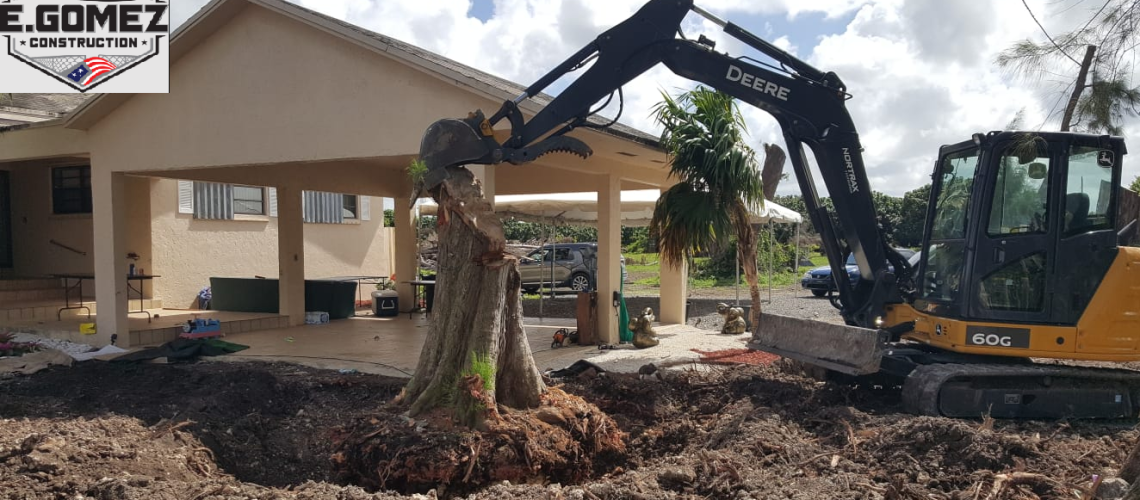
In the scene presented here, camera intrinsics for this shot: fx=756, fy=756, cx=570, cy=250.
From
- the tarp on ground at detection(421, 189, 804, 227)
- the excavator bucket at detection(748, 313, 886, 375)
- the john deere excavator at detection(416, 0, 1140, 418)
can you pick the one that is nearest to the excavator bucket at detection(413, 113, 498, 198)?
the john deere excavator at detection(416, 0, 1140, 418)

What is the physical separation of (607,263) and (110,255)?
701cm

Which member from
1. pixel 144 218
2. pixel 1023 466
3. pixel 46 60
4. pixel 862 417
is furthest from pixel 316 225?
pixel 1023 466

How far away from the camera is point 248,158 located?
9633mm

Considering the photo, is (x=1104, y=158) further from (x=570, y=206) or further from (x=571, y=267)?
(x=571, y=267)

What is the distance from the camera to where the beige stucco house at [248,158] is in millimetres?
8781

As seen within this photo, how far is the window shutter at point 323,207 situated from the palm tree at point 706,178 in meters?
9.24

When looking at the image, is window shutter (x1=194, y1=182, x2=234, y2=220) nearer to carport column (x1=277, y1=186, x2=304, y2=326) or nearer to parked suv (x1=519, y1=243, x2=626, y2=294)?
carport column (x1=277, y1=186, x2=304, y2=326)

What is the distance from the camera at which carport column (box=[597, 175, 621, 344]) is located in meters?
10.6

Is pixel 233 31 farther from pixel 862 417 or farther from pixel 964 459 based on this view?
pixel 964 459

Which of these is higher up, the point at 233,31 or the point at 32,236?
the point at 233,31

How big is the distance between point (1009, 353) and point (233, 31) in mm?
9459

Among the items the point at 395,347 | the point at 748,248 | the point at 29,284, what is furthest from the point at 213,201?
the point at 748,248

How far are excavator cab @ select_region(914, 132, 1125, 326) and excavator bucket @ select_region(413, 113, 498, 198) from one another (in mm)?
3927

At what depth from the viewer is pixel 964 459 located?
15.0 ft
